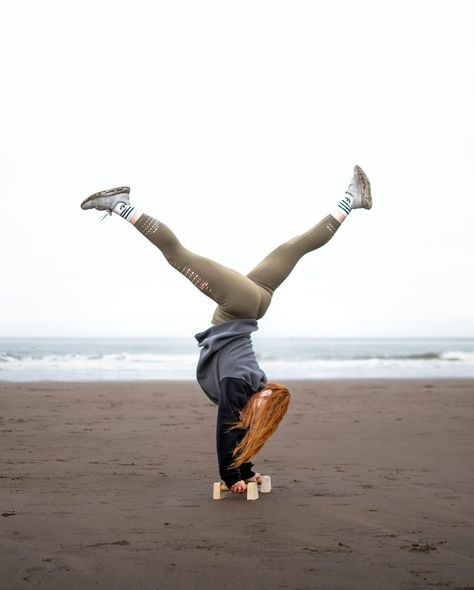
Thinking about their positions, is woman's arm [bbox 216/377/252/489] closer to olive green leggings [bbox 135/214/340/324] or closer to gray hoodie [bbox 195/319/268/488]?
gray hoodie [bbox 195/319/268/488]

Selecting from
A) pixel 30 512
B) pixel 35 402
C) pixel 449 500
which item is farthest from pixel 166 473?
pixel 35 402

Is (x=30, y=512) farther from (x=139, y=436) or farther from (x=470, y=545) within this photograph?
(x=139, y=436)

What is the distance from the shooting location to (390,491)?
16.3ft

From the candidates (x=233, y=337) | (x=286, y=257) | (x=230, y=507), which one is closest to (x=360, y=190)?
(x=286, y=257)

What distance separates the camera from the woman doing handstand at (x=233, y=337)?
15.8ft

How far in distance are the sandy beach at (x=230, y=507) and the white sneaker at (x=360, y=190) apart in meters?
2.06

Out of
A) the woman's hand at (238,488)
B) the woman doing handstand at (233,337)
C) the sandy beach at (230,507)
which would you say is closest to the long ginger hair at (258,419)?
the woman doing handstand at (233,337)

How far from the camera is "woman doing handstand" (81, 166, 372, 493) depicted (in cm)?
482

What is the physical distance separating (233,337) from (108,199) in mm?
1278

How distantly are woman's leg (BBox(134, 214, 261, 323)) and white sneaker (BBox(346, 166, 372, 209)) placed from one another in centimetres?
110

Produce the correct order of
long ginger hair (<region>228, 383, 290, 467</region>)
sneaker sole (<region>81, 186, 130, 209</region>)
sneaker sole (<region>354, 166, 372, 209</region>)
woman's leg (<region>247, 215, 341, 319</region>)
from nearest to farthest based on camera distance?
long ginger hair (<region>228, 383, 290, 467</region>), sneaker sole (<region>81, 186, 130, 209</region>), woman's leg (<region>247, 215, 341, 319</region>), sneaker sole (<region>354, 166, 372, 209</region>)

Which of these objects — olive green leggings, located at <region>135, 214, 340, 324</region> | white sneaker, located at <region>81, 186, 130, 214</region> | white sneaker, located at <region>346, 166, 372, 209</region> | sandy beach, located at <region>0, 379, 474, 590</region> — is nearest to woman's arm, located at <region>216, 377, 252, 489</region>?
sandy beach, located at <region>0, 379, 474, 590</region>

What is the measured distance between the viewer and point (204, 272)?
4875 millimetres

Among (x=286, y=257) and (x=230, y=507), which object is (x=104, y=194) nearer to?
(x=286, y=257)
